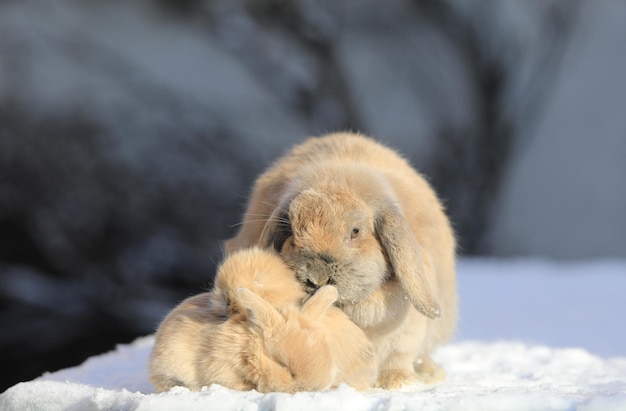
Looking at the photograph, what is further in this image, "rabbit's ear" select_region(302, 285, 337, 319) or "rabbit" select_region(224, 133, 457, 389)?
"rabbit" select_region(224, 133, 457, 389)

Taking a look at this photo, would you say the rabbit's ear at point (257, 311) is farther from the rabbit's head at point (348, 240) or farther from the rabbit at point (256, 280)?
the rabbit's head at point (348, 240)

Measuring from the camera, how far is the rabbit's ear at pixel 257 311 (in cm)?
289

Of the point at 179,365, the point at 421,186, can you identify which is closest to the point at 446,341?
the point at 421,186

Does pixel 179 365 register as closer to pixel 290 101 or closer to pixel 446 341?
pixel 446 341

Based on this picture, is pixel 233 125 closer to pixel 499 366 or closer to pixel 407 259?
pixel 499 366

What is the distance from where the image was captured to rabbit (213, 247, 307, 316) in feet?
10.1

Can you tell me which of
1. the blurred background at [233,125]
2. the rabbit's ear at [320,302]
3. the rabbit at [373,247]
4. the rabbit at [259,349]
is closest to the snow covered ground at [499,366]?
the rabbit at [259,349]

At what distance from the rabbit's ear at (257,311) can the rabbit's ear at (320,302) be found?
0.55 ft

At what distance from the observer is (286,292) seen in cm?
316

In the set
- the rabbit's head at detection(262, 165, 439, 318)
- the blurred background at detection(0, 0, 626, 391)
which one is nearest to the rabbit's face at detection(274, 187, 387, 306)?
the rabbit's head at detection(262, 165, 439, 318)

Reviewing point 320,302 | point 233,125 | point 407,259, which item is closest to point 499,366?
point 407,259

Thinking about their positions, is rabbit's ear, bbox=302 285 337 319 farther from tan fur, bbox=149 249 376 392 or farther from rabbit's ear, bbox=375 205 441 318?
rabbit's ear, bbox=375 205 441 318

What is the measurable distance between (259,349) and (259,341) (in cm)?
3

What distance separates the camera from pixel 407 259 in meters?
3.42
